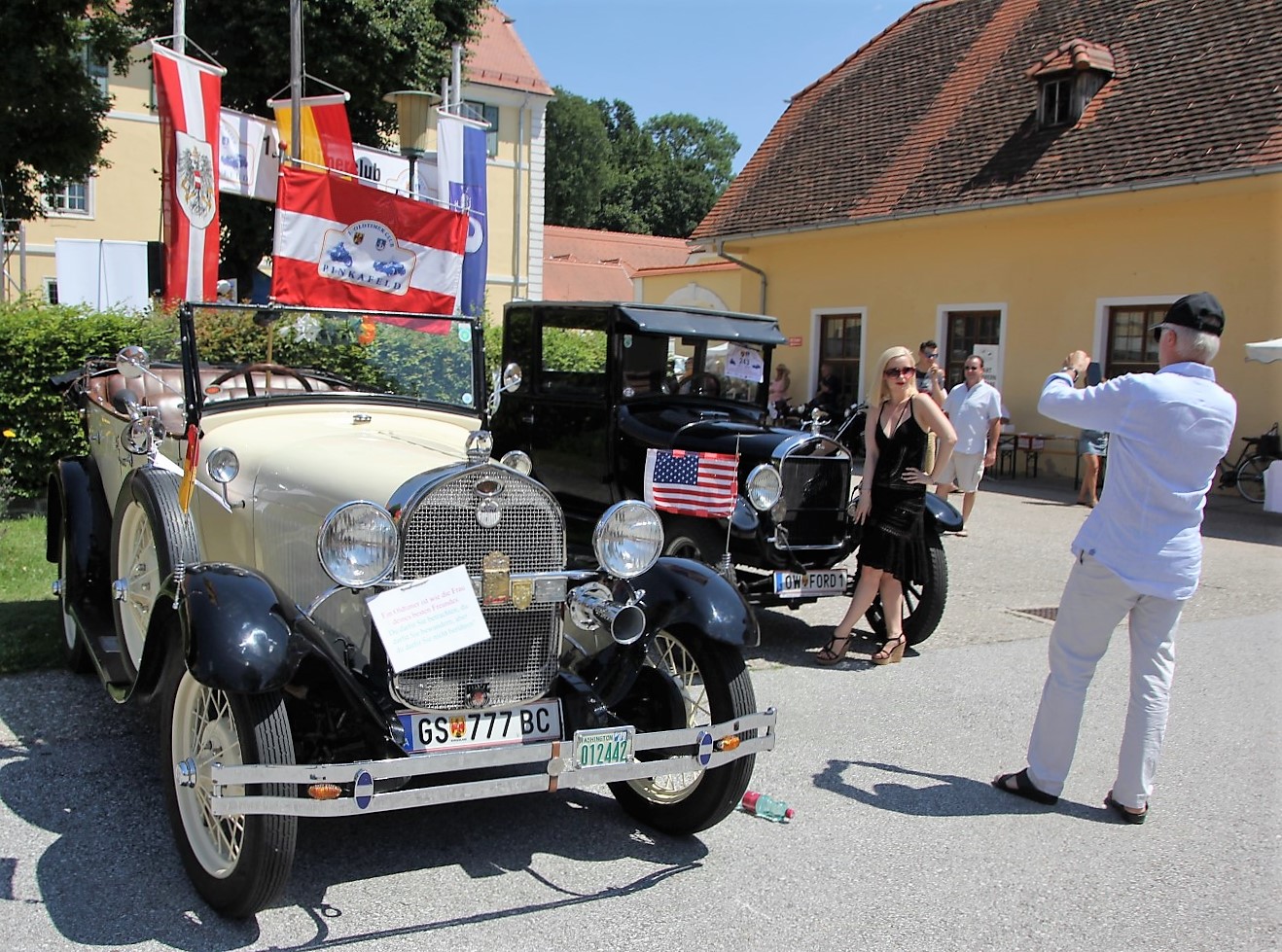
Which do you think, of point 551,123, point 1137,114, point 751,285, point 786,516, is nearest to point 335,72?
point 751,285

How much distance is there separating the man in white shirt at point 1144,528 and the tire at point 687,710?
1.33m

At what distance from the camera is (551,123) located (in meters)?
62.7

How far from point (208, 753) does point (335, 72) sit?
17439 mm

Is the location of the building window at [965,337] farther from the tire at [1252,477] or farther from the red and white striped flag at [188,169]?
the red and white striped flag at [188,169]

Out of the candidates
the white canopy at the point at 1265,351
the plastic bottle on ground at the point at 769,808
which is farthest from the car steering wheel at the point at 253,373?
the white canopy at the point at 1265,351

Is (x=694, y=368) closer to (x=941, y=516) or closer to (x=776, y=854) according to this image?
(x=941, y=516)

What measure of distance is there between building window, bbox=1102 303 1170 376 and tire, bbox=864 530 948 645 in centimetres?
970

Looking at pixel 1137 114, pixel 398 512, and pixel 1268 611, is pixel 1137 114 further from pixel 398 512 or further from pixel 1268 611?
pixel 398 512

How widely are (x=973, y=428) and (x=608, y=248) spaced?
36.9 meters

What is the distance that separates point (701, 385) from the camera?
7145 millimetres

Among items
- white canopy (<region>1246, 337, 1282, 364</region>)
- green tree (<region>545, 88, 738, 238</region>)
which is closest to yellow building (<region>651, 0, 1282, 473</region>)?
white canopy (<region>1246, 337, 1282, 364</region>)

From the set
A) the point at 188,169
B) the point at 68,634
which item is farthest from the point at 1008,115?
the point at 68,634

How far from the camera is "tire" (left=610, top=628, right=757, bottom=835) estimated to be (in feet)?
11.7

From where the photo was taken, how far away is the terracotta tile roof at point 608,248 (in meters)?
43.9
